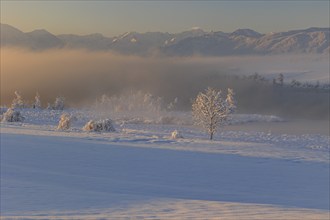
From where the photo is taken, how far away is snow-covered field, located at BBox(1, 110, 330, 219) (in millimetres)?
13211

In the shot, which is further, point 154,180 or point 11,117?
point 11,117

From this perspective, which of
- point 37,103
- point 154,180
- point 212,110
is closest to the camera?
point 154,180

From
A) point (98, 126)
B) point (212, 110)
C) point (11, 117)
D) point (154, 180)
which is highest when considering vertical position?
point (212, 110)

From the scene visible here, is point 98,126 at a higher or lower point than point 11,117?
lower

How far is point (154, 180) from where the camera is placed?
807 inches

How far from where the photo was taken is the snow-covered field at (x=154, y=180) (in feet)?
43.3

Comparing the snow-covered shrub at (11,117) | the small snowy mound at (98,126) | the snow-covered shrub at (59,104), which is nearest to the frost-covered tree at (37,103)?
the snow-covered shrub at (59,104)

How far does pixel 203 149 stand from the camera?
2842 centimetres

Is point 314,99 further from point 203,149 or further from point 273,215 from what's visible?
point 273,215

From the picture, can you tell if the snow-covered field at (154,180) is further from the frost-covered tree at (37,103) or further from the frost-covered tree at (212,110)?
the frost-covered tree at (37,103)

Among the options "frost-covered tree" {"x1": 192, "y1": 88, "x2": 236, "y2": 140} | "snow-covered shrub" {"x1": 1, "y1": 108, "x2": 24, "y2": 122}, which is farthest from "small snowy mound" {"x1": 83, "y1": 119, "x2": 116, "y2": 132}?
"snow-covered shrub" {"x1": 1, "y1": 108, "x2": 24, "y2": 122}

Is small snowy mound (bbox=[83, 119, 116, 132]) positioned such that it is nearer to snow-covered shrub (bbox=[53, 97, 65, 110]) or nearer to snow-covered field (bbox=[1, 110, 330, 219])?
snow-covered field (bbox=[1, 110, 330, 219])

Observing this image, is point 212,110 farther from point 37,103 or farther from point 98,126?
point 37,103

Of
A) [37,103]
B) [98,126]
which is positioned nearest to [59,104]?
[37,103]
